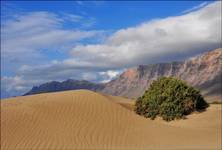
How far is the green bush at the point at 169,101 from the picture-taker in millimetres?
28391

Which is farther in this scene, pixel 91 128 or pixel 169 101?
pixel 169 101

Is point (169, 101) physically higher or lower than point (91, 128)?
→ higher

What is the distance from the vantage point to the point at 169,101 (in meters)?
28.6

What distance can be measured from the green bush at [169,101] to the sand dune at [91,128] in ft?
2.74

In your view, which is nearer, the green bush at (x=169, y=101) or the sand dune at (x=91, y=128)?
the sand dune at (x=91, y=128)

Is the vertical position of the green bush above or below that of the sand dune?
above

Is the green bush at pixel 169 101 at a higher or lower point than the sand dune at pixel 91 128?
higher

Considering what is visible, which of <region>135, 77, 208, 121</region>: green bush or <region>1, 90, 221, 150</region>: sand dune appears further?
<region>135, 77, 208, 121</region>: green bush

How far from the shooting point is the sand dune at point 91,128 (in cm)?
1969

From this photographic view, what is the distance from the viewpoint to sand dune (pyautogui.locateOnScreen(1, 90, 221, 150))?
64.6 feet

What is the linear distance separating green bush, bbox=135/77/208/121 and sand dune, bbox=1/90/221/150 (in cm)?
83

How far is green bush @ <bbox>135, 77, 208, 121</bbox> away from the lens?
28391 millimetres

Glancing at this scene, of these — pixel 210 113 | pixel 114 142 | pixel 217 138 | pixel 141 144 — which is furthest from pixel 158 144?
pixel 210 113

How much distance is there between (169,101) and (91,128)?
7845mm
